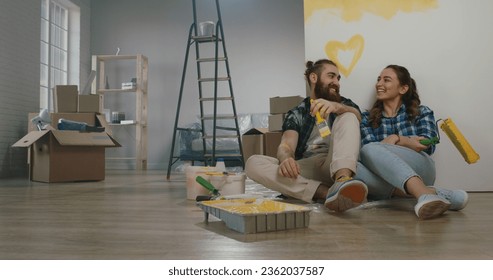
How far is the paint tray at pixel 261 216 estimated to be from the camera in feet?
3.71

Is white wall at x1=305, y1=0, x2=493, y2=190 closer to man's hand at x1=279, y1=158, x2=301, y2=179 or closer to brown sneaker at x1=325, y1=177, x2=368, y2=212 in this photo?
man's hand at x1=279, y1=158, x2=301, y2=179

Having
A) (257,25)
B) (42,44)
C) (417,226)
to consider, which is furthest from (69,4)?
(417,226)

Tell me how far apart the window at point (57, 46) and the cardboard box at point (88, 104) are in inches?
45.3

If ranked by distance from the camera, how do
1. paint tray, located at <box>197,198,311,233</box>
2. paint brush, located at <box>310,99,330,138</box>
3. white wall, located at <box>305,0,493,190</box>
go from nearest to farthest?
paint tray, located at <box>197,198,311,233</box>, paint brush, located at <box>310,99,330,138</box>, white wall, located at <box>305,0,493,190</box>

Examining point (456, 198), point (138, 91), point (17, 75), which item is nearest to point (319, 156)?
point (456, 198)

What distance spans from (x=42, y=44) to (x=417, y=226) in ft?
16.5

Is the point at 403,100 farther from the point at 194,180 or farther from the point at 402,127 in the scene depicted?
the point at 194,180

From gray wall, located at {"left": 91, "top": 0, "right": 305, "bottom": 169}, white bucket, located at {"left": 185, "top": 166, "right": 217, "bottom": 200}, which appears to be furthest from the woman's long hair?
gray wall, located at {"left": 91, "top": 0, "right": 305, "bottom": 169}

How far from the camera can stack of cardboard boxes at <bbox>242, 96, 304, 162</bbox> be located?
3750mm

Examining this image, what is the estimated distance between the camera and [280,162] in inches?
71.5

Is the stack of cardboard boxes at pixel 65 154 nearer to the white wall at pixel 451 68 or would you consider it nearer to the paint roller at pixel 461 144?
the white wall at pixel 451 68

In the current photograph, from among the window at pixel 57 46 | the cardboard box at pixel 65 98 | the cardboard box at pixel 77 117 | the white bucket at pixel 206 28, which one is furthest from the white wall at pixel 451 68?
the window at pixel 57 46

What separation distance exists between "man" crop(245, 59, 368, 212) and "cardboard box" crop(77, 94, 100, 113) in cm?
275

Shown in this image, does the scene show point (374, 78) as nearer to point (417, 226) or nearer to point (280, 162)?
point (280, 162)
